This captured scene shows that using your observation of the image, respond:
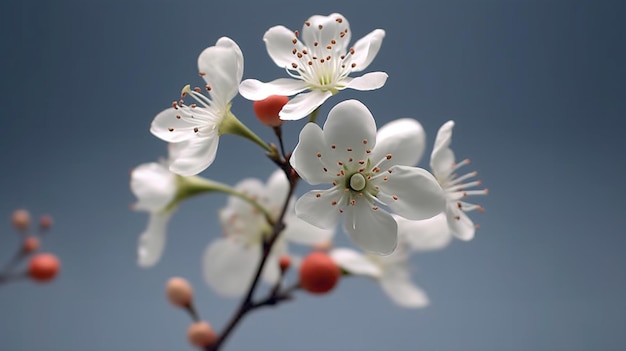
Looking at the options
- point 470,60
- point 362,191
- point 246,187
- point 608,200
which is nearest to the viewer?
point 362,191

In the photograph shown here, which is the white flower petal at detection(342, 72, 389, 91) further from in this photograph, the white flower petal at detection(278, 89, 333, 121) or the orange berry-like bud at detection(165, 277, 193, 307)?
the orange berry-like bud at detection(165, 277, 193, 307)

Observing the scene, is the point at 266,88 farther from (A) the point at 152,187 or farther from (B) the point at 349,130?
(A) the point at 152,187

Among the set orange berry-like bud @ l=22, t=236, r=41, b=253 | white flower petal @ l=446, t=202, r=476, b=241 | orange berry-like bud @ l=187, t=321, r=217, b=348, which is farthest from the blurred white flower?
orange berry-like bud @ l=22, t=236, r=41, b=253

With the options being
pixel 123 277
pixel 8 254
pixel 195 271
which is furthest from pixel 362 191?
pixel 8 254

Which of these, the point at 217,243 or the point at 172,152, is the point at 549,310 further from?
the point at 172,152

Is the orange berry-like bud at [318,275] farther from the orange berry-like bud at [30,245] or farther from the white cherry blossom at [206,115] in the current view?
the orange berry-like bud at [30,245]

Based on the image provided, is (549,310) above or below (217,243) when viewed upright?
above

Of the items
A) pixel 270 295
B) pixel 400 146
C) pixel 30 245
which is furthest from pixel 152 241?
pixel 30 245
